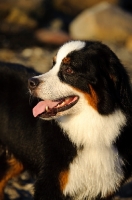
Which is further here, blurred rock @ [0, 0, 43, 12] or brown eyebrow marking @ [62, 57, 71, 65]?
blurred rock @ [0, 0, 43, 12]

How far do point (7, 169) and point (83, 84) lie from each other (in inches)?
70.8

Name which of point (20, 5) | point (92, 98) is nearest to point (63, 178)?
point (92, 98)

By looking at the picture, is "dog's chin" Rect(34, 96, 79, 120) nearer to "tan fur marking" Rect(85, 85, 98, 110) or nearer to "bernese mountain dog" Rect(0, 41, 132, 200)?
"bernese mountain dog" Rect(0, 41, 132, 200)

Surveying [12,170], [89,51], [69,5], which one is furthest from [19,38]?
[89,51]

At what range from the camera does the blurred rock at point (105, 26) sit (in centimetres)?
1448

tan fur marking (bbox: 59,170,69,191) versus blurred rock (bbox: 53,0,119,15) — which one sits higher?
blurred rock (bbox: 53,0,119,15)

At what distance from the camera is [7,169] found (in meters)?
A: 6.30

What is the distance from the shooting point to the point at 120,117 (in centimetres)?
514

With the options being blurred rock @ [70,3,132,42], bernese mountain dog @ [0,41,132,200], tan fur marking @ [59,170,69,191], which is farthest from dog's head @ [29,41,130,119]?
blurred rock @ [70,3,132,42]

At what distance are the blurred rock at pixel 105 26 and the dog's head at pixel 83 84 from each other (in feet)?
30.8

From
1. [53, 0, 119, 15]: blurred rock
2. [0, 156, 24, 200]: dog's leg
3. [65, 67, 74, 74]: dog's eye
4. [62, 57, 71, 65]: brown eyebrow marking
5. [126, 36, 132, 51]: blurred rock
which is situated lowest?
[0, 156, 24, 200]: dog's leg

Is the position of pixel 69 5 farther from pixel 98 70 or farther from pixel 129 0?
pixel 98 70

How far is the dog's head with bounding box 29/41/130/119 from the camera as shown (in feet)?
16.5

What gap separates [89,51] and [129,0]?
16.3 metres
